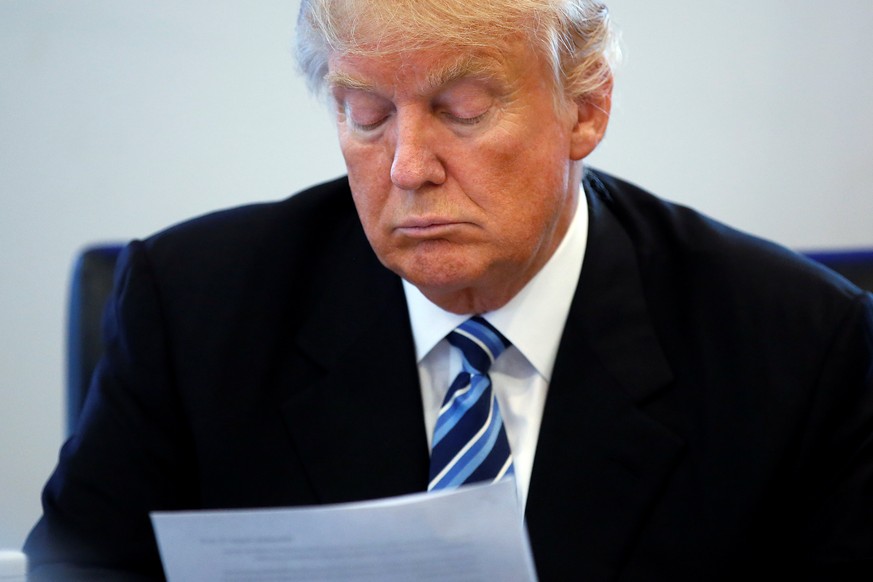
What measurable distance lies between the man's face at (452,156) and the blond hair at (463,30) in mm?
18

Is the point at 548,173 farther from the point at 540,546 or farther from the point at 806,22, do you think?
the point at 806,22

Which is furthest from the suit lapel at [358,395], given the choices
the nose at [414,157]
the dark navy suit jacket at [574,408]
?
the nose at [414,157]

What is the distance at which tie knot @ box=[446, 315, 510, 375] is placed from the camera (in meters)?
1.44

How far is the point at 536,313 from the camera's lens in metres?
1.48

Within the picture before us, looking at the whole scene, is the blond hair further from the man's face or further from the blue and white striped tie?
the blue and white striped tie

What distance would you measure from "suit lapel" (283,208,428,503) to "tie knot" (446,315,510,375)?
0.24 feet

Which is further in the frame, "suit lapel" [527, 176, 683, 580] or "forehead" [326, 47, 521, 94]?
"suit lapel" [527, 176, 683, 580]

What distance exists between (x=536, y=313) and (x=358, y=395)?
0.27 metres

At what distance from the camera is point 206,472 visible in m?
1.44

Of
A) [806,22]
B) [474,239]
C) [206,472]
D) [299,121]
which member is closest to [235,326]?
[206,472]

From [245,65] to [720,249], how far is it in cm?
137

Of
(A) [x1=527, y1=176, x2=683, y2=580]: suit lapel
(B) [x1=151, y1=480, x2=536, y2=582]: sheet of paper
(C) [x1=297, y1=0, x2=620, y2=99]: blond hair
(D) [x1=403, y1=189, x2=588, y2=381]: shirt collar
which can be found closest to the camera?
(B) [x1=151, y1=480, x2=536, y2=582]: sheet of paper

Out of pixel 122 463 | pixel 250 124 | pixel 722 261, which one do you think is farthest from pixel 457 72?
pixel 250 124

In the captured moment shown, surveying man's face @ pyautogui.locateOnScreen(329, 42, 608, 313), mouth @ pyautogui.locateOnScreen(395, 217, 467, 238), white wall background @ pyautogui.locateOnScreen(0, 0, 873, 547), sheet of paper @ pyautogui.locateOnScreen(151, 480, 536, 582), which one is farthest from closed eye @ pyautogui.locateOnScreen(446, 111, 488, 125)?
white wall background @ pyautogui.locateOnScreen(0, 0, 873, 547)
